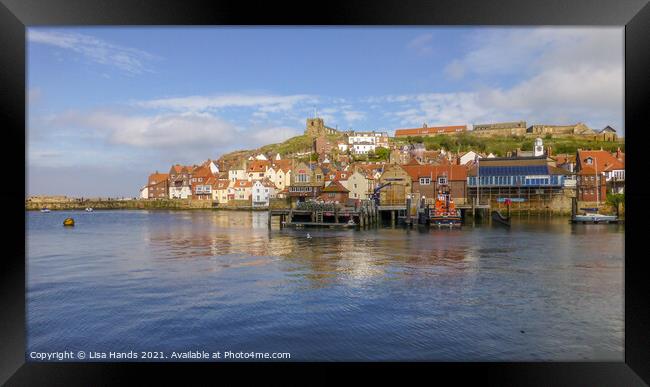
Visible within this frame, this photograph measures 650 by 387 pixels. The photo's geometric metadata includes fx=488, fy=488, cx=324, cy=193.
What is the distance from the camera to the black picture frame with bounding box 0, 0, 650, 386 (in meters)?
4.45

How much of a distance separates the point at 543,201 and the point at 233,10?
122ft

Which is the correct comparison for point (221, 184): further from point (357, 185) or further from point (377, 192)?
point (377, 192)

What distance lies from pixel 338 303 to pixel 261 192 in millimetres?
45101

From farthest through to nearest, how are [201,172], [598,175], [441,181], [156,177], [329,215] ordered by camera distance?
[156,177] → [201,172] → [441,181] → [598,175] → [329,215]

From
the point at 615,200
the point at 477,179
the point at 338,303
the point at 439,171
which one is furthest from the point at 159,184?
the point at 338,303

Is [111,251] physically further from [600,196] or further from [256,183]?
[256,183]

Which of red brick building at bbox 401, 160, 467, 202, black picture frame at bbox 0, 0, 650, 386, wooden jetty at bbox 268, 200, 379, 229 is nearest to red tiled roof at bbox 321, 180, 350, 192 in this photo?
red brick building at bbox 401, 160, 467, 202

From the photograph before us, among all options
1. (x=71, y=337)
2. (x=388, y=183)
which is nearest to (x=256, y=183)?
(x=388, y=183)

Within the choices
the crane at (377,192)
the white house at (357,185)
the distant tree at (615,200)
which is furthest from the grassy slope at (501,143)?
the crane at (377,192)

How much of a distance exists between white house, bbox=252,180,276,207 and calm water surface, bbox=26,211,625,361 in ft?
118

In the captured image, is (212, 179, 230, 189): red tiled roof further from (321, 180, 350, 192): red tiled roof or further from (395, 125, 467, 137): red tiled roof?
(395, 125, 467, 137): red tiled roof

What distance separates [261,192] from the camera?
52.8 m

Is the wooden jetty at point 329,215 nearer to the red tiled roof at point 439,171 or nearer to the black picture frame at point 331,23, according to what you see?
the red tiled roof at point 439,171
